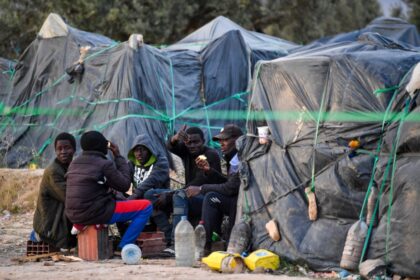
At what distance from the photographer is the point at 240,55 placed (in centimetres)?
1806

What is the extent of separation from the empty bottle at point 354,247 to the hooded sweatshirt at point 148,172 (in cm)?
322

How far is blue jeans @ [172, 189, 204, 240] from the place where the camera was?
9.81 m

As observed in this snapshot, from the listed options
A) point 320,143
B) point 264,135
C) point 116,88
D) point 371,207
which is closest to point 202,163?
point 264,135

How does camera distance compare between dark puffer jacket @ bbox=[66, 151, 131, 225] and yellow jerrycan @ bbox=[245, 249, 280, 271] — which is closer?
yellow jerrycan @ bbox=[245, 249, 280, 271]

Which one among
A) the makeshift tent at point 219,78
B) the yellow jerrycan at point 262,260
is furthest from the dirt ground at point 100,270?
the makeshift tent at point 219,78

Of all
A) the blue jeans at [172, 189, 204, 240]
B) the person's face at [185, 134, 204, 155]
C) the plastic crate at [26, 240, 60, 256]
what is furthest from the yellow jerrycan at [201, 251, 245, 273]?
the plastic crate at [26, 240, 60, 256]

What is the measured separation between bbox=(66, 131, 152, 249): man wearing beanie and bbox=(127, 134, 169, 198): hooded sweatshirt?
70 cm

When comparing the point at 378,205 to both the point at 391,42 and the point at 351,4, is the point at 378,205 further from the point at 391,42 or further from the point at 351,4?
the point at 351,4

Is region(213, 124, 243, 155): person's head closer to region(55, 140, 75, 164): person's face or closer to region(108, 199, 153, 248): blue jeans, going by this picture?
region(108, 199, 153, 248): blue jeans

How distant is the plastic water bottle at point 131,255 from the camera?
30.1ft

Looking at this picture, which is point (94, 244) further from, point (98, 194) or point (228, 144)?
point (228, 144)

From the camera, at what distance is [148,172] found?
10602 mm

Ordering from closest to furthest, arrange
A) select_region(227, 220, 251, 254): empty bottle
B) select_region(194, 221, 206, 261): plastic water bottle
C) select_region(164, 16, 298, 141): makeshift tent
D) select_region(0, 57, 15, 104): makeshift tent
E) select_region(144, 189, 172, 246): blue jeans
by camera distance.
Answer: select_region(227, 220, 251, 254): empty bottle
select_region(194, 221, 206, 261): plastic water bottle
select_region(144, 189, 172, 246): blue jeans
select_region(164, 16, 298, 141): makeshift tent
select_region(0, 57, 15, 104): makeshift tent

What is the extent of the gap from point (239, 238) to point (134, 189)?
209 cm
